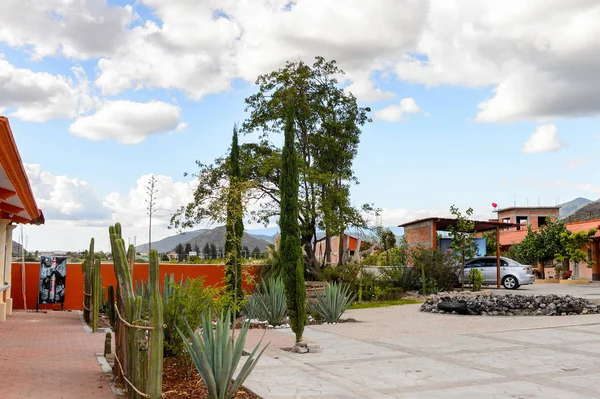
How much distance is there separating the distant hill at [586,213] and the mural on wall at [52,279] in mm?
46930

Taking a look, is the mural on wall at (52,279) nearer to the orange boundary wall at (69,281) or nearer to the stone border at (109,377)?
the orange boundary wall at (69,281)

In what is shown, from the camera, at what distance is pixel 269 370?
8.69 m

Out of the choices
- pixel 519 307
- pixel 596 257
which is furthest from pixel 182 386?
pixel 596 257

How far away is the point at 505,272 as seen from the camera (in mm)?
25859

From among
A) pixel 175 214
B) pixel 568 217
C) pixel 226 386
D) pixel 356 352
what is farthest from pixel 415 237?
pixel 568 217

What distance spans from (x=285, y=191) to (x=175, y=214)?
14916 mm

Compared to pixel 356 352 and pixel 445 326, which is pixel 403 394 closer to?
pixel 356 352

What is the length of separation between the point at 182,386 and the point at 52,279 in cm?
1394

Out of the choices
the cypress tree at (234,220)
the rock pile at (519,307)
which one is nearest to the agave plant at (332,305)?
the cypress tree at (234,220)

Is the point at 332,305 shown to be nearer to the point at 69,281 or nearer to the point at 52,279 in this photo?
the point at 52,279

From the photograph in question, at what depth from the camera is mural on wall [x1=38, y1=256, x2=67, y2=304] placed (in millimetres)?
19672

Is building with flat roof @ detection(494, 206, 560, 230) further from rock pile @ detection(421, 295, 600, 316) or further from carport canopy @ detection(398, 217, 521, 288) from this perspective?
rock pile @ detection(421, 295, 600, 316)

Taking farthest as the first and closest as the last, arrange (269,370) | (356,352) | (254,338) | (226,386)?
1. (254,338)
2. (356,352)
3. (269,370)
4. (226,386)

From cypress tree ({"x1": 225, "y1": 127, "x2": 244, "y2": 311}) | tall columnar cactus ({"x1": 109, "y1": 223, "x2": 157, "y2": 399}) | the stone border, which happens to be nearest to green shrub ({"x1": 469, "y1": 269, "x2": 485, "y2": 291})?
cypress tree ({"x1": 225, "y1": 127, "x2": 244, "y2": 311})
